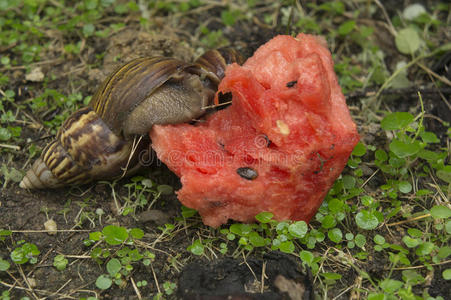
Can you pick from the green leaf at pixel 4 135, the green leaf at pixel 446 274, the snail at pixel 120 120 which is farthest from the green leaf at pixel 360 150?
the green leaf at pixel 4 135

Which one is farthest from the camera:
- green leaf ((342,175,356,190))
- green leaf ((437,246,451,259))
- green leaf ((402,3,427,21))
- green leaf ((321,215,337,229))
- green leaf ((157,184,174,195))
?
green leaf ((402,3,427,21))

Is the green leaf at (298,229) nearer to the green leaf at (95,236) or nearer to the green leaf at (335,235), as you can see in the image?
the green leaf at (335,235)

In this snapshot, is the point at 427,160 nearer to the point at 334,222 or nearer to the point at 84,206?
the point at 334,222

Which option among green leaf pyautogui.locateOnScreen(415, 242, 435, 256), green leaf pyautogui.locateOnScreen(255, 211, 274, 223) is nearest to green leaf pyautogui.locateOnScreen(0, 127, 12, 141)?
green leaf pyautogui.locateOnScreen(255, 211, 274, 223)

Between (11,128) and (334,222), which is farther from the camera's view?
(11,128)

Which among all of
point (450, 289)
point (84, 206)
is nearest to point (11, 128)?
point (84, 206)

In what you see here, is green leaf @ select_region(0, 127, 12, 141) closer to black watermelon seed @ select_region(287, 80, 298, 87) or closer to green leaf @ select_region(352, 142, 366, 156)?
black watermelon seed @ select_region(287, 80, 298, 87)
